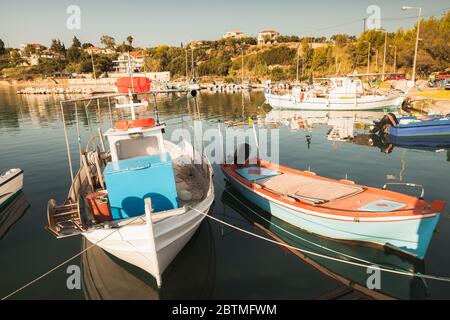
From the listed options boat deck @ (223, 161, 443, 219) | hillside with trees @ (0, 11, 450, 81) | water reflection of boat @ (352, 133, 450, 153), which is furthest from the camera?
hillside with trees @ (0, 11, 450, 81)

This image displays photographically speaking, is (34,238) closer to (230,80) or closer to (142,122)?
(142,122)

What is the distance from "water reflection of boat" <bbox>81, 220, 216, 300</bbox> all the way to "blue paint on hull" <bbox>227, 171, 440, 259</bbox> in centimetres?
351

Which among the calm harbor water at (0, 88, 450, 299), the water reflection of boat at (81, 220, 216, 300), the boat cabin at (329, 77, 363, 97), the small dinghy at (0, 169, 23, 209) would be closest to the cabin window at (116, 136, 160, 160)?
the calm harbor water at (0, 88, 450, 299)

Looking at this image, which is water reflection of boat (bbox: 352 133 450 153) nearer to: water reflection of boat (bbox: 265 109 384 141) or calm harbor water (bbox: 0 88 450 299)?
water reflection of boat (bbox: 265 109 384 141)

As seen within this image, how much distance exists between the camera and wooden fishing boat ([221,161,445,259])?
27.3ft

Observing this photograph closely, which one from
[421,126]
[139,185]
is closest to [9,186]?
[139,185]

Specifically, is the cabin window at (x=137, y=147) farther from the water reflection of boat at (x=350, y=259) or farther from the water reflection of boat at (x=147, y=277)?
the water reflection of boat at (x=350, y=259)

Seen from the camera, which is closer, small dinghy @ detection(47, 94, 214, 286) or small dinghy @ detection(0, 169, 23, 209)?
small dinghy @ detection(47, 94, 214, 286)

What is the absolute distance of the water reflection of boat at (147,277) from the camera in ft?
26.1

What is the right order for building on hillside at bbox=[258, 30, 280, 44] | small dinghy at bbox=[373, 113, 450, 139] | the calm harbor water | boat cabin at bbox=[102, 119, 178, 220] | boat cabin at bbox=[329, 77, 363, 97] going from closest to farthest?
the calm harbor water < boat cabin at bbox=[102, 119, 178, 220] < small dinghy at bbox=[373, 113, 450, 139] < boat cabin at bbox=[329, 77, 363, 97] < building on hillside at bbox=[258, 30, 280, 44]

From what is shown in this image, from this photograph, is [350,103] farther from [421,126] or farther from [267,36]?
[267,36]

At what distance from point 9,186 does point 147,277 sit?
34.3 ft

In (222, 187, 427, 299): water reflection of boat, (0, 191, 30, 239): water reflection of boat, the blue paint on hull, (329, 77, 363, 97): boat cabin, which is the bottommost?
(222, 187, 427, 299): water reflection of boat

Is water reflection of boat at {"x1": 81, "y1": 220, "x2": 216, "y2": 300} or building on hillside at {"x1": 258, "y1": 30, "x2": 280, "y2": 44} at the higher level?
building on hillside at {"x1": 258, "y1": 30, "x2": 280, "y2": 44}
